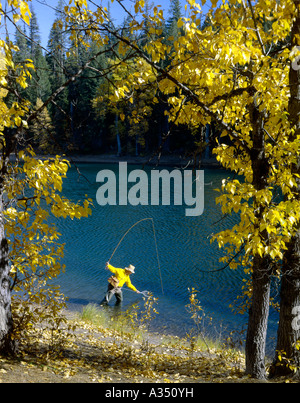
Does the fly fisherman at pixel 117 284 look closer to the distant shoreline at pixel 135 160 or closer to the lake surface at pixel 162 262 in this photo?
the lake surface at pixel 162 262

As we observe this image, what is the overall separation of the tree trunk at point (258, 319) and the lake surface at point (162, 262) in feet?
6.41

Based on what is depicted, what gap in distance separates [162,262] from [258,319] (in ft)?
31.1

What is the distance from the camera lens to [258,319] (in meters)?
5.32

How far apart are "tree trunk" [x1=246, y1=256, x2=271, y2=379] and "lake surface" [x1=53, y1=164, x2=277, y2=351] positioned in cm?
195

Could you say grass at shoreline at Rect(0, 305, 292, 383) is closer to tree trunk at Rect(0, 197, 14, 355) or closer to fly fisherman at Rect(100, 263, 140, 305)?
tree trunk at Rect(0, 197, 14, 355)

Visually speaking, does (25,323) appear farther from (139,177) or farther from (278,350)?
(139,177)

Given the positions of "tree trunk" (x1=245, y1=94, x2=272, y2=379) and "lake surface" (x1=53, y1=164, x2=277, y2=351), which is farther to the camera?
"lake surface" (x1=53, y1=164, x2=277, y2=351)

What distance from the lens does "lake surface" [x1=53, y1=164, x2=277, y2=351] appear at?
417 inches

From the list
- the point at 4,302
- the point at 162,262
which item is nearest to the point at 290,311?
the point at 4,302

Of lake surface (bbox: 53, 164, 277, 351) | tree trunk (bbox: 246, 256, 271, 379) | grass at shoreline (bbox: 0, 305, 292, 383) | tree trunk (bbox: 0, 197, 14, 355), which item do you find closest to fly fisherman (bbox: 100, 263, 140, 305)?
lake surface (bbox: 53, 164, 277, 351)

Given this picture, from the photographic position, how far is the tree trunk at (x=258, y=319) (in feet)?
16.8
